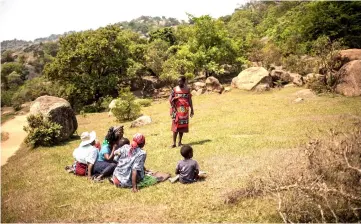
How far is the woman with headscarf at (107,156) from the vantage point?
33.9 feet

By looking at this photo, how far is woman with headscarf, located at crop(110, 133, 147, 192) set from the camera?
362 inches

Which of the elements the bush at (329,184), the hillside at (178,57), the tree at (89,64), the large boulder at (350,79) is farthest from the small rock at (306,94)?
the tree at (89,64)

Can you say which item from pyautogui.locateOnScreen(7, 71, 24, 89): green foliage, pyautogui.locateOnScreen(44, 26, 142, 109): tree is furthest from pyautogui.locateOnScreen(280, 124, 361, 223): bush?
pyautogui.locateOnScreen(7, 71, 24, 89): green foliage

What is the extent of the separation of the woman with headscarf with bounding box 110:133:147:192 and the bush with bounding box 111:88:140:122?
1376cm

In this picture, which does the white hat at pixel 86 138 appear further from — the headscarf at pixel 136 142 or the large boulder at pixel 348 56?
the large boulder at pixel 348 56

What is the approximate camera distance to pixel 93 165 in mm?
10594

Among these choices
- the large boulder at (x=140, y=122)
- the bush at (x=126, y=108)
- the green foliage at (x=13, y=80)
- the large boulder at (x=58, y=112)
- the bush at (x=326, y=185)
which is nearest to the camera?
the bush at (x=326, y=185)

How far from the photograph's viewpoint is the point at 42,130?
16.8m

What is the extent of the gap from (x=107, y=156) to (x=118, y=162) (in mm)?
767

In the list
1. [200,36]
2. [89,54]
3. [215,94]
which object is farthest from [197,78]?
[89,54]

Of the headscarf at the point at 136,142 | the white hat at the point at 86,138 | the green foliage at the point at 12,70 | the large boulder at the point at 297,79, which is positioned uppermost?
the headscarf at the point at 136,142

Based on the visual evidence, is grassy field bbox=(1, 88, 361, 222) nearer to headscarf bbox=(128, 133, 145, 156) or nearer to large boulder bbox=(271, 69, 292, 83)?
headscarf bbox=(128, 133, 145, 156)

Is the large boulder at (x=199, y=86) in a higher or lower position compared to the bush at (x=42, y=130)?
lower

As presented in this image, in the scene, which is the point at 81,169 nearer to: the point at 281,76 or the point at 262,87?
the point at 262,87
